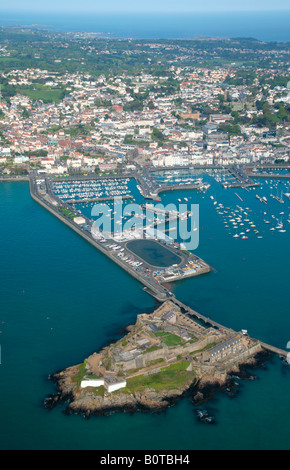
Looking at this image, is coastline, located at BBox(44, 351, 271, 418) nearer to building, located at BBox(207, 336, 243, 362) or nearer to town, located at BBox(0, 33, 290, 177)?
building, located at BBox(207, 336, 243, 362)

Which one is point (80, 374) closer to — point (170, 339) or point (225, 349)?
point (170, 339)

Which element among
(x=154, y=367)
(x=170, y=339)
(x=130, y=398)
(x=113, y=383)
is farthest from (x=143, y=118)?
(x=130, y=398)

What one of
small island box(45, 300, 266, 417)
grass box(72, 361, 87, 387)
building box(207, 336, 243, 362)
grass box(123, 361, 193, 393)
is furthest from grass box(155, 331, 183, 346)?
grass box(72, 361, 87, 387)

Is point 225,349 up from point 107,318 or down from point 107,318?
up

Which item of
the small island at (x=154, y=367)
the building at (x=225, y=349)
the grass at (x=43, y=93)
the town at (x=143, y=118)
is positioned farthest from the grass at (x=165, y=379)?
the grass at (x=43, y=93)

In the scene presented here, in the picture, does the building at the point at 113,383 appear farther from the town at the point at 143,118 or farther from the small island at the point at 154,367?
the town at the point at 143,118

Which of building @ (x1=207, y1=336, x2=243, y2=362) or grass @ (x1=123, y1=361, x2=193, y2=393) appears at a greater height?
building @ (x1=207, y1=336, x2=243, y2=362)
